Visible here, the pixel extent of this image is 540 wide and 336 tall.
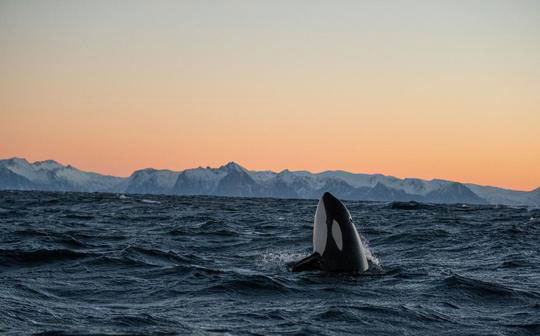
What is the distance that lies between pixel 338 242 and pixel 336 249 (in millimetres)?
159

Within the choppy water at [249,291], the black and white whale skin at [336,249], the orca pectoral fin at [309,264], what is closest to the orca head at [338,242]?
the black and white whale skin at [336,249]

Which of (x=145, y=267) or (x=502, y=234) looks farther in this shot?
(x=502, y=234)

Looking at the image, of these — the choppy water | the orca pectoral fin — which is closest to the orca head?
the orca pectoral fin

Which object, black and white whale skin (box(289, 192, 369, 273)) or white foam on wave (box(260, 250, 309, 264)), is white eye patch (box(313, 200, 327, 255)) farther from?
white foam on wave (box(260, 250, 309, 264))

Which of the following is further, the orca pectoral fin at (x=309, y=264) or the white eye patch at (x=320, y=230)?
the white eye patch at (x=320, y=230)

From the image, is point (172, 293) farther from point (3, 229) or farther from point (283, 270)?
point (3, 229)

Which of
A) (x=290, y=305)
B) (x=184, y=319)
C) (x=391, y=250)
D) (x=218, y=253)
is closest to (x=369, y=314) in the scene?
(x=290, y=305)

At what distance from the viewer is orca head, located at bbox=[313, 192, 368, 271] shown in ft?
46.4

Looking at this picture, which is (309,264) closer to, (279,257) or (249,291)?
(249,291)

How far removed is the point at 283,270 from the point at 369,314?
503cm

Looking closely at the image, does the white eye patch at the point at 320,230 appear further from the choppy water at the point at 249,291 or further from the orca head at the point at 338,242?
the choppy water at the point at 249,291

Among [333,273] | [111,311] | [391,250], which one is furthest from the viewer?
[391,250]

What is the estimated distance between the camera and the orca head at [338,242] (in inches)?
557

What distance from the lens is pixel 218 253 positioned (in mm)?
19531
